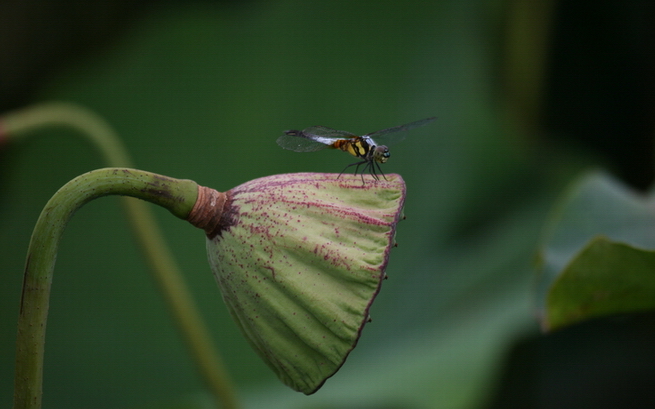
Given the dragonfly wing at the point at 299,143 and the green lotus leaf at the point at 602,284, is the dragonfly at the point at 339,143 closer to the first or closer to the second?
the dragonfly wing at the point at 299,143

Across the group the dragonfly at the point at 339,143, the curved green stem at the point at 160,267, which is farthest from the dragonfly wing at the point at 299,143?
the curved green stem at the point at 160,267

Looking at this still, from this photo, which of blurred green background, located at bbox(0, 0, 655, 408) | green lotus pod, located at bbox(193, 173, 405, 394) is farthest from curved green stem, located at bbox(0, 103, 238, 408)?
blurred green background, located at bbox(0, 0, 655, 408)

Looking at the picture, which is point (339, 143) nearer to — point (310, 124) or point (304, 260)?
point (304, 260)

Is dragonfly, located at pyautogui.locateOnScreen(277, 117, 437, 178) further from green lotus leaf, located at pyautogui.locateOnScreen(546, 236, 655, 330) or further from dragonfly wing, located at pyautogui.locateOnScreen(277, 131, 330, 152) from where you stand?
green lotus leaf, located at pyautogui.locateOnScreen(546, 236, 655, 330)

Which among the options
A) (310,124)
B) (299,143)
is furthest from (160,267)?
(310,124)

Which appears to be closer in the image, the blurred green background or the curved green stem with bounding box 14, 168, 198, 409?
the curved green stem with bounding box 14, 168, 198, 409

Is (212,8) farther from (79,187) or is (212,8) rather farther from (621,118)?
(79,187)

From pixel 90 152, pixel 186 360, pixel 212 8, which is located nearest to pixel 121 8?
pixel 212 8
